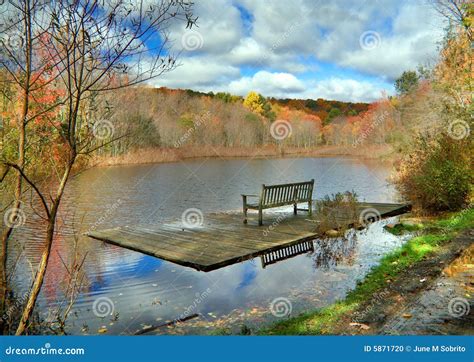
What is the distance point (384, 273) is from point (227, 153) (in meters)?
54.1

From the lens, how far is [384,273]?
7.62 m

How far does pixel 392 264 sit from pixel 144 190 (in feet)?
55.2

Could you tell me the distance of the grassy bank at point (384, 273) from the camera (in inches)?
212

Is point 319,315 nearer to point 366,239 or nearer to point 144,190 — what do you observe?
point 366,239

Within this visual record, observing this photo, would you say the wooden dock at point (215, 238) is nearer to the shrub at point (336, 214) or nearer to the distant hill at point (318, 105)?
the shrub at point (336, 214)

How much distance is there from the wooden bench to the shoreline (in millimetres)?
27161

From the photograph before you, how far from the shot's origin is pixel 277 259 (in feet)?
30.2

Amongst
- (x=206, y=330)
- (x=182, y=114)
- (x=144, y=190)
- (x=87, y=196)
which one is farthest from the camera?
(x=182, y=114)

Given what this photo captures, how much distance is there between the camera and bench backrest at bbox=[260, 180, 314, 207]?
11516 mm

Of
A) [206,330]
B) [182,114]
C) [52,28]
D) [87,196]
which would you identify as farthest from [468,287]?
[182,114]

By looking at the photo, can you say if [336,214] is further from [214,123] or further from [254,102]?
[254,102]

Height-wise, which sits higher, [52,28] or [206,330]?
[52,28]

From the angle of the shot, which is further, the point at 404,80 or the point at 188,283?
the point at 404,80

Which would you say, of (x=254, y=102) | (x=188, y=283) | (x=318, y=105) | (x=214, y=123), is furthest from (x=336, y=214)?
(x=318, y=105)
